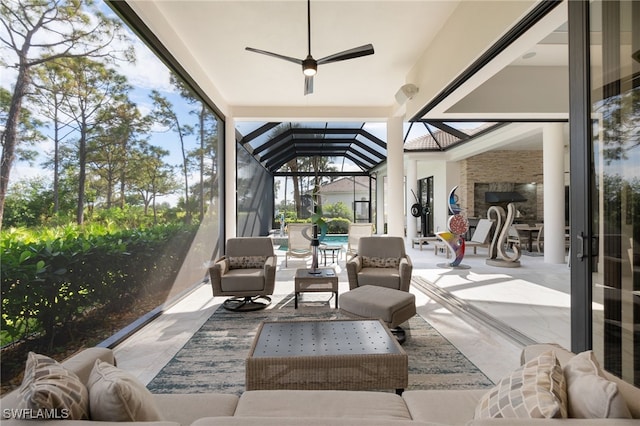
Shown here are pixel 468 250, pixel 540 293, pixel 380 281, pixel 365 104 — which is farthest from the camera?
pixel 468 250

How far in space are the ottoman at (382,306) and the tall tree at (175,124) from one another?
9.11ft

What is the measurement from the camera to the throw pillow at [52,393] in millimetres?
944

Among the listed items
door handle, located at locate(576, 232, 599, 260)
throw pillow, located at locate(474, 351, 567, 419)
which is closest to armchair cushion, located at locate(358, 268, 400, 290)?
door handle, located at locate(576, 232, 599, 260)

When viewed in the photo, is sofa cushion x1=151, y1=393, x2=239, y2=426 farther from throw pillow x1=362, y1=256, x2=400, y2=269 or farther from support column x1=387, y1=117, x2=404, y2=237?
support column x1=387, y1=117, x2=404, y2=237

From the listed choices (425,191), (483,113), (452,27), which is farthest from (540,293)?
(425,191)

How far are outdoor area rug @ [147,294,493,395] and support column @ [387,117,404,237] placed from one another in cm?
304

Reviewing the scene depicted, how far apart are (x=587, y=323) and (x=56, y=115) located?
12.4 ft

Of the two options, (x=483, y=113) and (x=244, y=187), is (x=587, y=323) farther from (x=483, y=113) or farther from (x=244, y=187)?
(x=244, y=187)

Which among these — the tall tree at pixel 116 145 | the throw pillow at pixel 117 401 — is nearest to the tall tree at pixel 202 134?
the tall tree at pixel 116 145

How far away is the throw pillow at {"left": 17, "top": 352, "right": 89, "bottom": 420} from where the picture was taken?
94cm

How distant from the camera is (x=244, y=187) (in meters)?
8.57

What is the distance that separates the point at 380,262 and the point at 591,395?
3.55 m

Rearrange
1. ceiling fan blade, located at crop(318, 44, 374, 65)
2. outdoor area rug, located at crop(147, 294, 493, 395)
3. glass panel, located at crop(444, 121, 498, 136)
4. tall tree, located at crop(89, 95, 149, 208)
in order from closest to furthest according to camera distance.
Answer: outdoor area rug, located at crop(147, 294, 493, 395) < tall tree, located at crop(89, 95, 149, 208) < ceiling fan blade, located at crop(318, 44, 374, 65) < glass panel, located at crop(444, 121, 498, 136)

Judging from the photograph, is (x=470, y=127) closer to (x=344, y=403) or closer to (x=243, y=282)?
(x=243, y=282)
